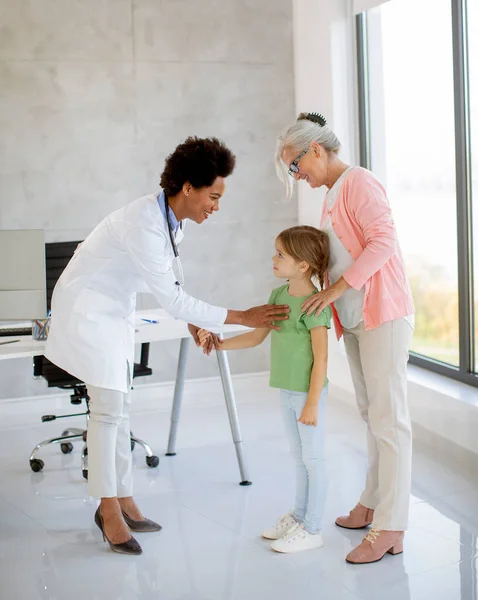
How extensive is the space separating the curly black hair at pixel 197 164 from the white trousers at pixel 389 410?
73cm

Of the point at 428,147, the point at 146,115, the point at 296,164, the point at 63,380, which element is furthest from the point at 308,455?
the point at 146,115

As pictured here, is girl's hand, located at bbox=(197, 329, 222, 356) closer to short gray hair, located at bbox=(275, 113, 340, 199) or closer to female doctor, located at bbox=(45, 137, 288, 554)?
female doctor, located at bbox=(45, 137, 288, 554)

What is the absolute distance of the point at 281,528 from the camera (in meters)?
3.17

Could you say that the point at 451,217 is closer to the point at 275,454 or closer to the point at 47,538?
the point at 275,454

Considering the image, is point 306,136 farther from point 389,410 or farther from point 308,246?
point 389,410

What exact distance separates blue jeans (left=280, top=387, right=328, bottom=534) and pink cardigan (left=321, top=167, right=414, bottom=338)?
1.27 ft

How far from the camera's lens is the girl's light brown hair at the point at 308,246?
292cm

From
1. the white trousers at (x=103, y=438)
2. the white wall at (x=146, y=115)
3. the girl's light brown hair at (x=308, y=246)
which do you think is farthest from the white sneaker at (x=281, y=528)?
the white wall at (x=146, y=115)

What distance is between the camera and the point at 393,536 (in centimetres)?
297

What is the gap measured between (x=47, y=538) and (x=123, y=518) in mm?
307

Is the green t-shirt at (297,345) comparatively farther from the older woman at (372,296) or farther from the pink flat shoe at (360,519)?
the pink flat shoe at (360,519)

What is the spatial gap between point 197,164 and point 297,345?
2.33ft

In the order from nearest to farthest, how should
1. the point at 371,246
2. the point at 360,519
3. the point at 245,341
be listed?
1. the point at 371,246
2. the point at 245,341
3. the point at 360,519

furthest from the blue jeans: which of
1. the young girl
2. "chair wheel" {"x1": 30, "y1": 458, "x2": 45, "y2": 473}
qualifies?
"chair wheel" {"x1": 30, "y1": 458, "x2": 45, "y2": 473}
